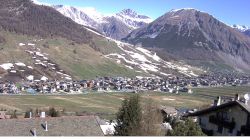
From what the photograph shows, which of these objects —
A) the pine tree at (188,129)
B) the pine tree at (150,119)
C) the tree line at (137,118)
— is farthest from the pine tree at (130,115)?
the pine tree at (188,129)

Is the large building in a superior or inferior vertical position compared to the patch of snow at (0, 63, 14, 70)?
inferior

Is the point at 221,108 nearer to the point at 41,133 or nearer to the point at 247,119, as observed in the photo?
the point at 247,119

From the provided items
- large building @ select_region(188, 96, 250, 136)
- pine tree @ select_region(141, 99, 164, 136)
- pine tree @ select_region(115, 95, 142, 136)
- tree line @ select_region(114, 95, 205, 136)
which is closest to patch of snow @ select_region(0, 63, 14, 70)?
large building @ select_region(188, 96, 250, 136)

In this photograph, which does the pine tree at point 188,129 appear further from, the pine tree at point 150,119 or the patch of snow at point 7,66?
the patch of snow at point 7,66

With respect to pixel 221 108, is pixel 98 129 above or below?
below

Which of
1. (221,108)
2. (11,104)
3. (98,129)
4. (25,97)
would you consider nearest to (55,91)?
(25,97)

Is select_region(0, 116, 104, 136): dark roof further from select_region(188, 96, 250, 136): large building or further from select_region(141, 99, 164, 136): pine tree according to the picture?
select_region(188, 96, 250, 136): large building
